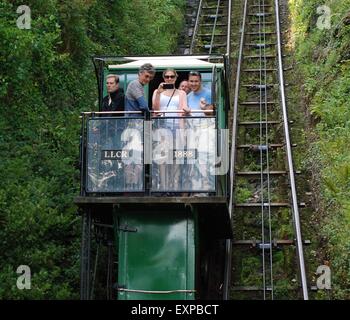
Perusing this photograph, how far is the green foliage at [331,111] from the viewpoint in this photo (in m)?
11.9

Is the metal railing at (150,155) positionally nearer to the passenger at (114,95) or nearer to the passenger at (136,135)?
the passenger at (136,135)

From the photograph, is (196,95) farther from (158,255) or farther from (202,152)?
(158,255)

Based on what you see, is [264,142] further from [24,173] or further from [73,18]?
[24,173]

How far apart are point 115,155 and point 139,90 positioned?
0.92m

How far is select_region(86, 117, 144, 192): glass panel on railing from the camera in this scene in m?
9.89

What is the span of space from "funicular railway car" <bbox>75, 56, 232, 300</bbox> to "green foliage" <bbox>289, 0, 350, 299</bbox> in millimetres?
2564

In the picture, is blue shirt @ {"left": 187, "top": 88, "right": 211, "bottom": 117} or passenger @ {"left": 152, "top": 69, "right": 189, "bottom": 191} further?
blue shirt @ {"left": 187, "top": 88, "right": 211, "bottom": 117}

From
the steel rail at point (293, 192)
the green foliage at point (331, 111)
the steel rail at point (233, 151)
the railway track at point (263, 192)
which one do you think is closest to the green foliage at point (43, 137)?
the steel rail at point (233, 151)

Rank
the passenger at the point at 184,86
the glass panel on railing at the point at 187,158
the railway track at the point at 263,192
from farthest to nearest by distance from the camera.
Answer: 1. the railway track at the point at 263,192
2. the passenger at the point at 184,86
3. the glass panel on railing at the point at 187,158

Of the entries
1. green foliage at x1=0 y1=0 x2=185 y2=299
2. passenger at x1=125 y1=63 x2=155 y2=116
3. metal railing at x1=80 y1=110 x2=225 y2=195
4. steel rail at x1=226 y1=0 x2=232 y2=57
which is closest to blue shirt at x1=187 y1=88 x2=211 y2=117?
metal railing at x1=80 y1=110 x2=225 y2=195

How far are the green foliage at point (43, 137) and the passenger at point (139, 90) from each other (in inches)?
75.2

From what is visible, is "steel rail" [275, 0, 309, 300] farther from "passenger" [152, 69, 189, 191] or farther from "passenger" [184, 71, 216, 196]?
"passenger" [152, 69, 189, 191]

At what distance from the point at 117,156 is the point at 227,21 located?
1546 centimetres
